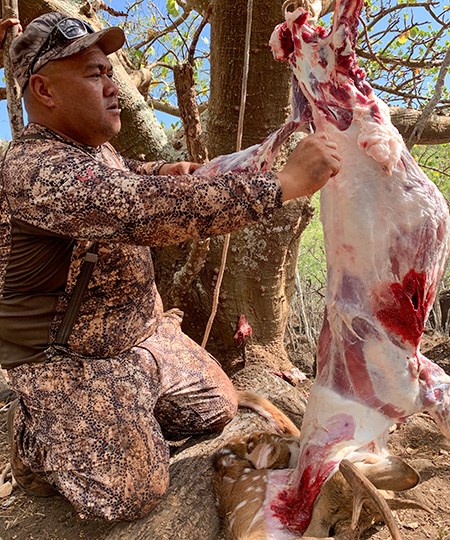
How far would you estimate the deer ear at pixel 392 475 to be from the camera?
162 cm

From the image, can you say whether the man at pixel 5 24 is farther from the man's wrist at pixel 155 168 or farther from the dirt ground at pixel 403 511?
the dirt ground at pixel 403 511

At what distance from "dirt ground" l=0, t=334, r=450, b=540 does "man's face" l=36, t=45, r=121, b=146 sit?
1.53m

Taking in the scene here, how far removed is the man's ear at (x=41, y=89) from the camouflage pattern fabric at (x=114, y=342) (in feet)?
0.32

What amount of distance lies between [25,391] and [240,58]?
197 cm

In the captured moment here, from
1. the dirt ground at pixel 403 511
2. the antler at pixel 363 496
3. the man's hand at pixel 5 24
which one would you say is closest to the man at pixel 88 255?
the dirt ground at pixel 403 511

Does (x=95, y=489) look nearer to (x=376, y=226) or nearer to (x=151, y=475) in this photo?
(x=151, y=475)

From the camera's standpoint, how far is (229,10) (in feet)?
9.53

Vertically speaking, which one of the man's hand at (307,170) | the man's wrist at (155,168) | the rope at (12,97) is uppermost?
the rope at (12,97)

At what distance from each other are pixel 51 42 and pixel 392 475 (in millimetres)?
1813

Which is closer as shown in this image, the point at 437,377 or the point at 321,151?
the point at 321,151

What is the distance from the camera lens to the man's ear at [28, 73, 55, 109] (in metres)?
1.99

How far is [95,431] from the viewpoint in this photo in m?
2.14

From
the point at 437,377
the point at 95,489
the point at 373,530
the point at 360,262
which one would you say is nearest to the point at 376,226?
the point at 360,262

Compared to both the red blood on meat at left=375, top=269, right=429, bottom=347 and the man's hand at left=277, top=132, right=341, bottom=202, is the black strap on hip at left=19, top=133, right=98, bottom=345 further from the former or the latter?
the red blood on meat at left=375, top=269, right=429, bottom=347
